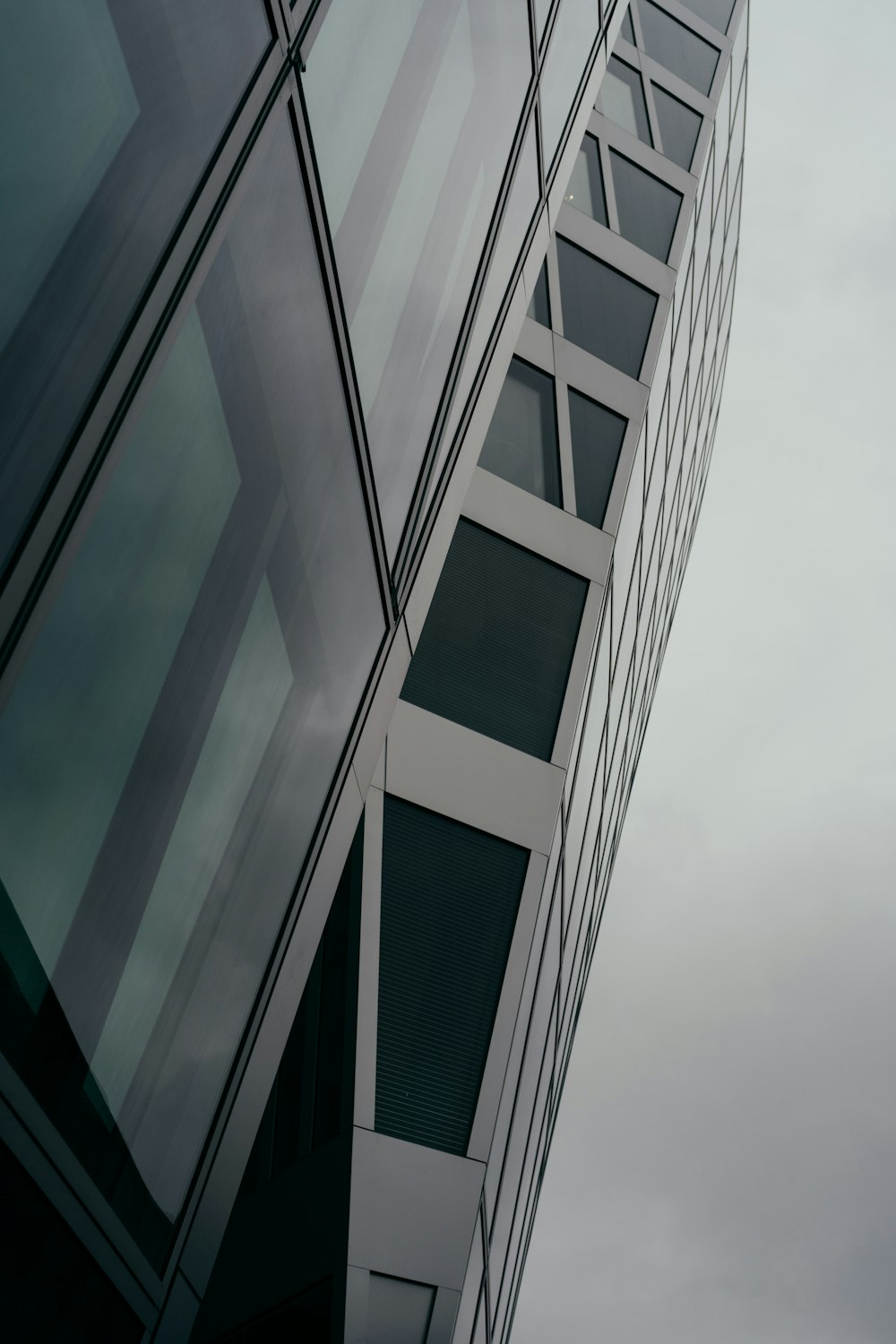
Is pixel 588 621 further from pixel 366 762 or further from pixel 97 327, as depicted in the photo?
pixel 97 327

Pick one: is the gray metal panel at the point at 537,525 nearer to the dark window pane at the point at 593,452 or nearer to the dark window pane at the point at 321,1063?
the dark window pane at the point at 593,452

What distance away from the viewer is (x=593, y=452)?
16.3 meters

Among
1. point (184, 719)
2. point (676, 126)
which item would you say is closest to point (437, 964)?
point (184, 719)

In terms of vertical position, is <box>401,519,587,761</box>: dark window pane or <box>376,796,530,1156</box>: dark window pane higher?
<box>401,519,587,761</box>: dark window pane

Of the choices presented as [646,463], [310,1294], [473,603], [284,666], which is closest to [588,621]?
[473,603]

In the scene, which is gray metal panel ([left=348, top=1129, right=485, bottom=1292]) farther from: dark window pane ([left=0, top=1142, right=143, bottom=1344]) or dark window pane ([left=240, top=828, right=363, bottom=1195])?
dark window pane ([left=0, top=1142, right=143, bottom=1344])

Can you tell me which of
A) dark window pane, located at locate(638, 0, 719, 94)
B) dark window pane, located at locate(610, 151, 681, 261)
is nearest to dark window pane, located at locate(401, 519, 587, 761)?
dark window pane, located at locate(610, 151, 681, 261)

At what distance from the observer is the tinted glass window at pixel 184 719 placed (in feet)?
9.99

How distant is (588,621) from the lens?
1483cm

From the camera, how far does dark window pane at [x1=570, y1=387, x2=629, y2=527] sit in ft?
51.8

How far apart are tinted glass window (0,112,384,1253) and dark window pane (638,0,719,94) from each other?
22675mm

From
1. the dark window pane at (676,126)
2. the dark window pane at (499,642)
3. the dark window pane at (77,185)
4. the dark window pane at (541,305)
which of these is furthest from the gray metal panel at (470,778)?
the dark window pane at (676,126)

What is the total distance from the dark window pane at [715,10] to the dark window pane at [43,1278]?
1127 inches

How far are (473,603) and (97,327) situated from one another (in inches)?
433
